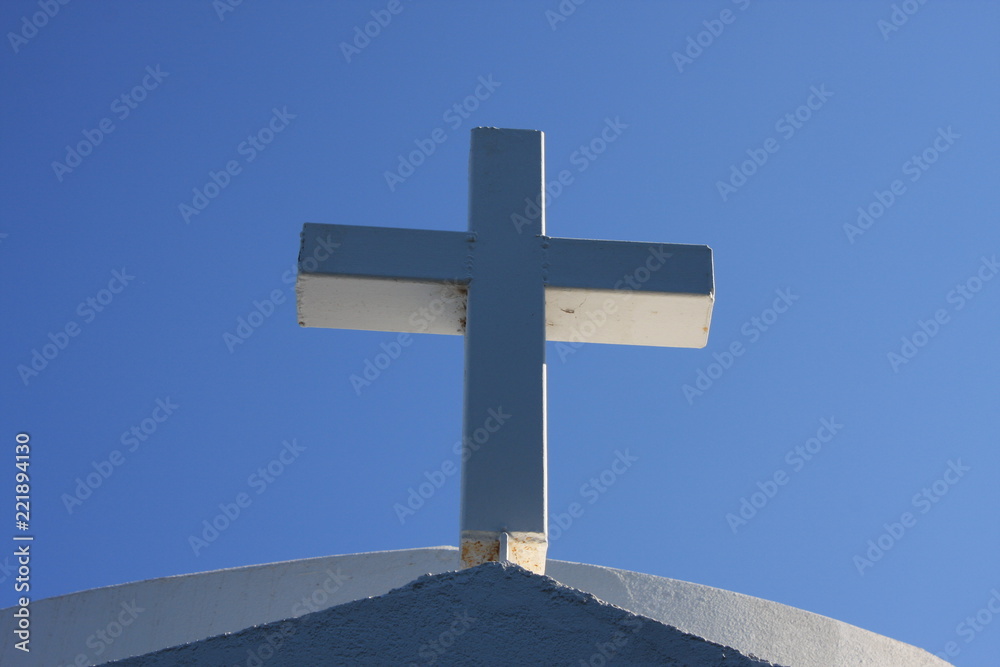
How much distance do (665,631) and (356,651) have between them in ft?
1.75

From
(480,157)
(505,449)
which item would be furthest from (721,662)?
(480,157)

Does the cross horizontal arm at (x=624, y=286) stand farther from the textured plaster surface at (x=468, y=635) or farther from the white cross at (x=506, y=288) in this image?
the textured plaster surface at (x=468, y=635)

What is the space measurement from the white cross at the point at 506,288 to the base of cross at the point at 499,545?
0.29m

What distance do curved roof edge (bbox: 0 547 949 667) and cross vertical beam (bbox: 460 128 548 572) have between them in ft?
5.56

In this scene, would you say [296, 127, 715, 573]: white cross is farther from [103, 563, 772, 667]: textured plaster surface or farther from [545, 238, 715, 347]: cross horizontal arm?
[103, 563, 772, 667]: textured plaster surface

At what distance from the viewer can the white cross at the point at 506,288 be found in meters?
3.93

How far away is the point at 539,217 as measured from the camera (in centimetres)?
441

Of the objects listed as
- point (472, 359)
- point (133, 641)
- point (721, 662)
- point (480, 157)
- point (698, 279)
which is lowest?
point (133, 641)

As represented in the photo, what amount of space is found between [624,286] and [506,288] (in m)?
0.46

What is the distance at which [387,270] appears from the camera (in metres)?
4.27

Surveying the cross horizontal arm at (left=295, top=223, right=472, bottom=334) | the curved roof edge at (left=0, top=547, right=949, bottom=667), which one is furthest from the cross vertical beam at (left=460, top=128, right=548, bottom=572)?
the curved roof edge at (left=0, top=547, right=949, bottom=667)

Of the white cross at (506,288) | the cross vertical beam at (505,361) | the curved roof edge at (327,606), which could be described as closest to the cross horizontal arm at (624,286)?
the white cross at (506,288)

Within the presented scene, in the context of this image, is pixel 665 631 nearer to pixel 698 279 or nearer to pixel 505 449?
pixel 505 449

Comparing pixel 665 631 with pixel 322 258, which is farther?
pixel 322 258
